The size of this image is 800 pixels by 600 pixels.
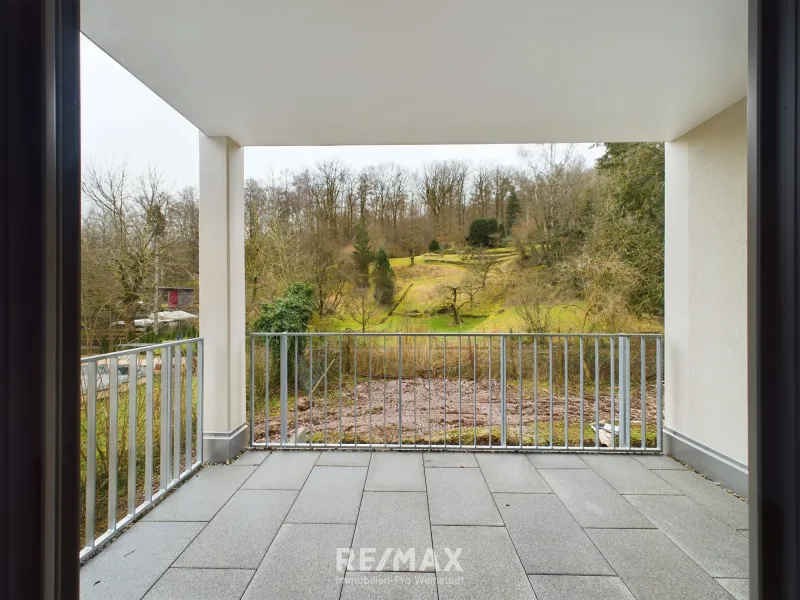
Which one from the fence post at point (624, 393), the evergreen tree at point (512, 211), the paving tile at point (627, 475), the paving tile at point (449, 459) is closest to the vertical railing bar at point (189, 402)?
the paving tile at point (449, 459)

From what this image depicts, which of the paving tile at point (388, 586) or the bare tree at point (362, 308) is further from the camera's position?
the bare tree at point (362, 308)

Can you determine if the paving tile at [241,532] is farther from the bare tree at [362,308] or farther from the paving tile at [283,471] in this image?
the bare tree at [362,308]

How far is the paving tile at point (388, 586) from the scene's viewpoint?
1610 millimetres

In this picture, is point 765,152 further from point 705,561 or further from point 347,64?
point 705,561

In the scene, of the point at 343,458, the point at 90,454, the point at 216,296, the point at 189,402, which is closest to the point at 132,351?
the point at 90,454

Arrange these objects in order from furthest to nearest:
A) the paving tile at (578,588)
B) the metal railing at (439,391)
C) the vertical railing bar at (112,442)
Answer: the metal railing at (439,391) → the vertical railing bar at (112,442) → the paving tile at (578,588)

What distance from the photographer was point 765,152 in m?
0.75

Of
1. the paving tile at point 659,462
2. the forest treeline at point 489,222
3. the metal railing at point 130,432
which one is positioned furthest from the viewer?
the forest treeline at point 489,222

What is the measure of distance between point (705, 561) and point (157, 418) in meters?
3.51

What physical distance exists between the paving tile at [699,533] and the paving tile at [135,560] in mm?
2529

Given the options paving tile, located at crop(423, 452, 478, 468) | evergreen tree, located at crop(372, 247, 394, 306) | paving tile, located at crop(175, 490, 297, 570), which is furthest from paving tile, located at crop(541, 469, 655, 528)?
evergreen tree, located at crop(372, 247, 394, 306)

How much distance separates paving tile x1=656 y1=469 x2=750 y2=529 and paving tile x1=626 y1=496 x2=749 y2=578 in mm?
65

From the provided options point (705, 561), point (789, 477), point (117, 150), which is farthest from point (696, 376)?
point (117, 150)

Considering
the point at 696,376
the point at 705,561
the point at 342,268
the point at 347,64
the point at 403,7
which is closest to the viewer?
the point at 403,7
